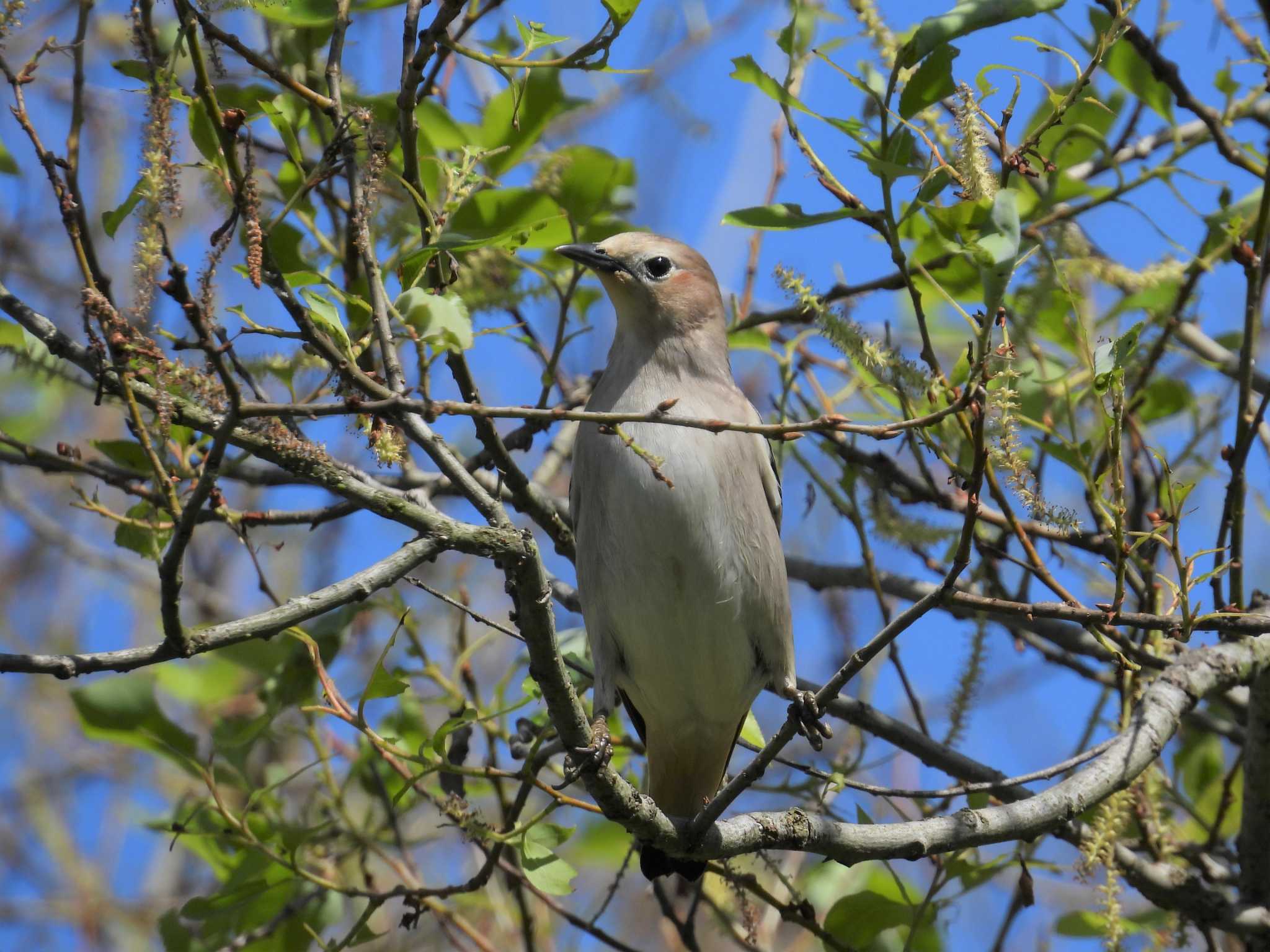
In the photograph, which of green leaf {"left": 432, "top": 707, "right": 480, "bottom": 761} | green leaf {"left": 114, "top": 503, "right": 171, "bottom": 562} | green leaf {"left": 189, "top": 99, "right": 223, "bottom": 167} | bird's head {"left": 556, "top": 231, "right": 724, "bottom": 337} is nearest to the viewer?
green leaf {"left": 189, "top": 99, "right": 223, "bottom": 167}

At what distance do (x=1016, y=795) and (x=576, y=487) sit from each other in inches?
70.6

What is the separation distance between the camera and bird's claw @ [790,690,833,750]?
3470mm

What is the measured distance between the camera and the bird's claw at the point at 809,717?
347cm

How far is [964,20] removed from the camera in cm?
304

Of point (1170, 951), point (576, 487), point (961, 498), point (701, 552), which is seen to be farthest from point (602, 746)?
point (1170, 951)

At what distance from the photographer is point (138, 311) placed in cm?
233

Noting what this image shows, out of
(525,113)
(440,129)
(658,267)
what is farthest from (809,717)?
(440,129)

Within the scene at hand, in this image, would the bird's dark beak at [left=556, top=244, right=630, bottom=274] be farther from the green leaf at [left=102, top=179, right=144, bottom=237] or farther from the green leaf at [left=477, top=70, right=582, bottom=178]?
the green leaf at [left=102, top=179, right=144, bottom=237]

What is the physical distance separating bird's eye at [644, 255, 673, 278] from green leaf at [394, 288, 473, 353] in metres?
2.73

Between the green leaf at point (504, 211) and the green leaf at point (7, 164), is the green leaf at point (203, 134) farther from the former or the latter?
the green leaf at point (504, 211)

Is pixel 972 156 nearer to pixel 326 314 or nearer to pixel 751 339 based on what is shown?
pixel 326 314

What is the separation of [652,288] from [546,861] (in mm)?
2198

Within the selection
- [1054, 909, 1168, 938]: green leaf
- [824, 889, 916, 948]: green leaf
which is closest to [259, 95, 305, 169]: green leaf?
[824, 889, 916, 948]: green leaf

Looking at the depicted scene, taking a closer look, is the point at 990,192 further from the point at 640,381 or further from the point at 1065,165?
the point at 1065,165
